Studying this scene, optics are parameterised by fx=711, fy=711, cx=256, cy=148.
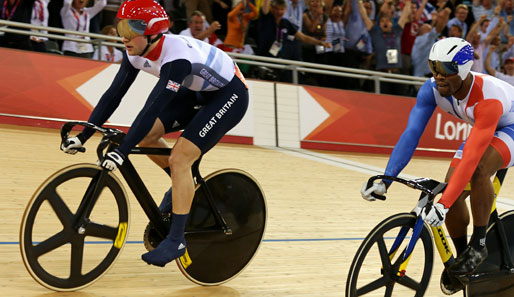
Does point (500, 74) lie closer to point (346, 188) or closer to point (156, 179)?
point (346, 188)

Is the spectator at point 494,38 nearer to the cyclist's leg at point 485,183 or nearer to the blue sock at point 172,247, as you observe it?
the cyclist's leg at point 485,183

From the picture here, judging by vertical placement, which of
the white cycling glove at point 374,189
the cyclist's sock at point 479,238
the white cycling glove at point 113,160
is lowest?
the cyclist's sock at point 479,238

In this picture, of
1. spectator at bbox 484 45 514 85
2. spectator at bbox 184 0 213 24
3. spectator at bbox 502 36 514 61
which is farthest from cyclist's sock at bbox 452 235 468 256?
spectator at bbox 502 36 514 61

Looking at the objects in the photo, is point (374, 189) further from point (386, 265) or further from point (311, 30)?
point (311, 30)

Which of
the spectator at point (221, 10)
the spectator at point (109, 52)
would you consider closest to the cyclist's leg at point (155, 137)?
the spectator at point (109, 52)

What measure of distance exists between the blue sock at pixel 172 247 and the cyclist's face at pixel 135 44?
0.81 metres

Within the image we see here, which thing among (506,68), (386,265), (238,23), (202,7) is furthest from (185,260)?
(506,68)

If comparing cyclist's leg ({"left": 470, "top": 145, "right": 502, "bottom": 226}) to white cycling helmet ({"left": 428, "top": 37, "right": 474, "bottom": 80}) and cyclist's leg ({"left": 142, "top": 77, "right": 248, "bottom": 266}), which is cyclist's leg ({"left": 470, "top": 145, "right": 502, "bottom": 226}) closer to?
white cycling helmet ({"left": 428, "top": 37, "right": 474, "bottom": 80})

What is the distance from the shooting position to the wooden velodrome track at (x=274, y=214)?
12.3 feet

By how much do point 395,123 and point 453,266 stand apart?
275 inches

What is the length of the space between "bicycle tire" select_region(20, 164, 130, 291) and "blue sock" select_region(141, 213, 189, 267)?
0.19 meters

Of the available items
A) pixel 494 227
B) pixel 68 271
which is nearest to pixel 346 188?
pixel 494 227

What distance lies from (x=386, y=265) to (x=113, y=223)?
4.29ft

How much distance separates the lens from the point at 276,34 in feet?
30.1
